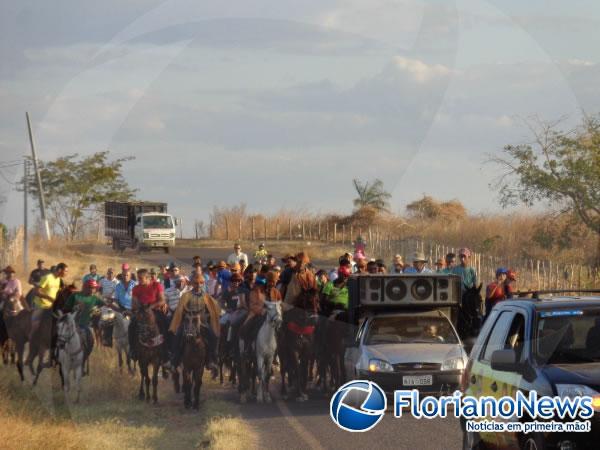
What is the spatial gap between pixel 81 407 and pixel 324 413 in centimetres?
432

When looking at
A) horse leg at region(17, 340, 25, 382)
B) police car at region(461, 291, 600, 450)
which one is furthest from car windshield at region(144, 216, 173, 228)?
police car at region(461, 291, 600, 450)

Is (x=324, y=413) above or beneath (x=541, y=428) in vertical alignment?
beneath

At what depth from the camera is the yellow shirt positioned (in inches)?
920

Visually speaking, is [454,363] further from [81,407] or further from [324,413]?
[81,407]

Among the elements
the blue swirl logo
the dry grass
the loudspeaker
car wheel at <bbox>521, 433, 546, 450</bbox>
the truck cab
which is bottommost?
the dry grass

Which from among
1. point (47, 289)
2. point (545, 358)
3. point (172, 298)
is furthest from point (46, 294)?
point (545, 358)

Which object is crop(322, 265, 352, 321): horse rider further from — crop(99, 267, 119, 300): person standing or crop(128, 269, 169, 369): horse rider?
crop(99, 267, 119, 300): person standing

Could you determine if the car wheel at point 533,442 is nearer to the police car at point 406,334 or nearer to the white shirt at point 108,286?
the police car at point 406,334

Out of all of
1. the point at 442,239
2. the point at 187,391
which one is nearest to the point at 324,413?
the point at 187,391

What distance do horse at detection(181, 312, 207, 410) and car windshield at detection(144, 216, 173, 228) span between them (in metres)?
45.2

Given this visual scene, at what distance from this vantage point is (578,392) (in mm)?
8867

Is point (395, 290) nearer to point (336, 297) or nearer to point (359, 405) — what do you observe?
point (359, 405)

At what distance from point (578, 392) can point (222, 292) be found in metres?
14.7

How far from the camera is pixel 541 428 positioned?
895 cm
